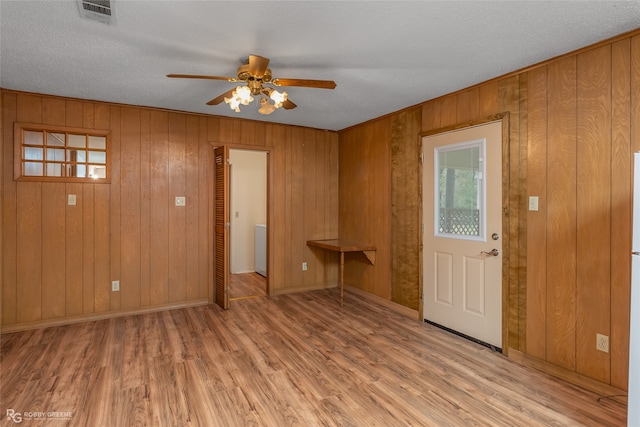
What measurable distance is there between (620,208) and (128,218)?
446cm

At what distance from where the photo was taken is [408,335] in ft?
10.8

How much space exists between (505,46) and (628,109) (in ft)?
2.87

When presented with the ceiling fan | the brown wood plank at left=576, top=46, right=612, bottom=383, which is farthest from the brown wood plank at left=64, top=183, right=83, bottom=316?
the brown wood plank at left=576, top=46, right=612, bottom=383

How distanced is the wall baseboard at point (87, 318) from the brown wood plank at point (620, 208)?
3.96m

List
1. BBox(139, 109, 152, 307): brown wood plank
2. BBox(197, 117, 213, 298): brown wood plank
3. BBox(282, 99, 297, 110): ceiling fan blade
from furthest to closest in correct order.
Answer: BBox(197, 117, 213, 298): brown wood plank → BBox(139, 109, 152, 307): brown wood plank → BBox(282, 99, 297, 110): ceiling fan blade

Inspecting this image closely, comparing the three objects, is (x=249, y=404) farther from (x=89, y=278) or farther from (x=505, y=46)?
(x=505, y=46)

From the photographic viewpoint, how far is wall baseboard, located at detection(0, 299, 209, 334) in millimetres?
3340

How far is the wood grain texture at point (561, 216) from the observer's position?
2.45m

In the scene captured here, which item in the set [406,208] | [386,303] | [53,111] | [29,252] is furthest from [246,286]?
[53,111]

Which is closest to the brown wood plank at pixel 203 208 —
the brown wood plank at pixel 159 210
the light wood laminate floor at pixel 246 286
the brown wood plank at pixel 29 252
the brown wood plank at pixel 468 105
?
the brown wood plank at pixel 159 210

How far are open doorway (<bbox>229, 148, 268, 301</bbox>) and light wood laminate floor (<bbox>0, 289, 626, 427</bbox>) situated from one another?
7.73 feet

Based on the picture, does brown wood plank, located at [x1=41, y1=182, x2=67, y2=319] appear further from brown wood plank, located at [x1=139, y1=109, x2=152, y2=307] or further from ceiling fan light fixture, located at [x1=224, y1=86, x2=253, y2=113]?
ceiling fan light fixture, located at [x1=224, y1=86, x2=253, y2=113]

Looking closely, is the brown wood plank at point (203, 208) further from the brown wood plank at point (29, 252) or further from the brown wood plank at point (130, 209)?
the brown wood plank at point (29, 252)

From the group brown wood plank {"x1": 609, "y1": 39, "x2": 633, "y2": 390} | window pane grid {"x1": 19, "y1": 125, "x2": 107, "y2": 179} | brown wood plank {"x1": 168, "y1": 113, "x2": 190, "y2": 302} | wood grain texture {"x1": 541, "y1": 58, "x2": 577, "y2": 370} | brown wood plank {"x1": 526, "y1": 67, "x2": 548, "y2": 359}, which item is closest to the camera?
brown wood plank {"x1": 609, "y1": 39, "x2": 633, "y2": 390}
